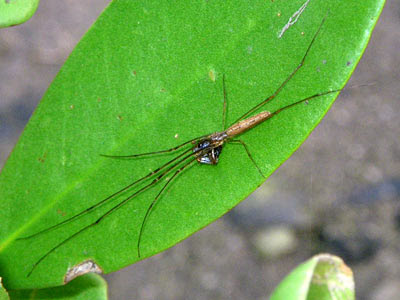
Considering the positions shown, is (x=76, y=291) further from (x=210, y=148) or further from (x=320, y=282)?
(x=320, y=282)

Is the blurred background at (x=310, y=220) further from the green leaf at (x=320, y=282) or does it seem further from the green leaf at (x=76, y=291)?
the green leaf at (x=320, y=282)

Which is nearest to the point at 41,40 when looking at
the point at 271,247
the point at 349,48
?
the point at 271,247

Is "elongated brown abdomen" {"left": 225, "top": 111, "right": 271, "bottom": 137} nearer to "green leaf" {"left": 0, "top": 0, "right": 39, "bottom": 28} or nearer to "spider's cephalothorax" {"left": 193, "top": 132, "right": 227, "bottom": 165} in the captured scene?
"spider's cephalothorax" {"left": 193, "top": 132, "right": 227, "bottom": 165}

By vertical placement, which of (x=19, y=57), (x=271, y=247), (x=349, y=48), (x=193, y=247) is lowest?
(x=349, y=48)

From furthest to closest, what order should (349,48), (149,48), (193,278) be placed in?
(193,278) → (149,48) → (349,48)

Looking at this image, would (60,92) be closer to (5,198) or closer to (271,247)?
(5,198)

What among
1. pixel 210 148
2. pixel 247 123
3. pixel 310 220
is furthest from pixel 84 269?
pixel 310 220

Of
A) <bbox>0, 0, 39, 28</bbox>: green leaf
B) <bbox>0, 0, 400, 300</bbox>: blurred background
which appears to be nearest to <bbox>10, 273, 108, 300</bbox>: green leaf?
<bbox>0, 0, 39, 28</bbox>: green leaf
